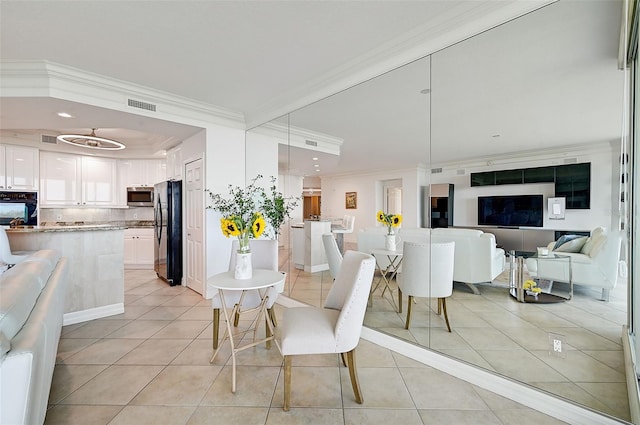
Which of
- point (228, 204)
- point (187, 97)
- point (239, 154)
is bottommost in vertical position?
point (228, 204)

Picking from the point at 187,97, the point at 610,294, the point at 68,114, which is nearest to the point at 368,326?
the point at 610,294

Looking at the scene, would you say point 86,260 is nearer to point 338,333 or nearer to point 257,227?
point 257,227

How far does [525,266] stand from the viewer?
80.0 inches

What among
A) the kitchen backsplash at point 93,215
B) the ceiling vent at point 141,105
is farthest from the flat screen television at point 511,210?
the kitchen backsplash at point 93,215

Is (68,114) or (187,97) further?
(187,97)

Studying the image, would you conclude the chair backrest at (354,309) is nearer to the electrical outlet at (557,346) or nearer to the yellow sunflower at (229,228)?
the yellow sunflower at (229,228)

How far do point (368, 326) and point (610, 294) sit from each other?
1.84 metres

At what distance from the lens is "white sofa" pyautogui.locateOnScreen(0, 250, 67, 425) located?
1029 millimetres

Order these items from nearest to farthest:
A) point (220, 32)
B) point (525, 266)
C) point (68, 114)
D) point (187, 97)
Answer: point (525, 266) → point (220, 32) → point (68, 114) → point (187, 97)

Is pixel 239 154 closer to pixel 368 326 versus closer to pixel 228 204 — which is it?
pixel 228 204

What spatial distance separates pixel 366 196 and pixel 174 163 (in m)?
4.01

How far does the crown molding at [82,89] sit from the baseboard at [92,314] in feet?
7.92

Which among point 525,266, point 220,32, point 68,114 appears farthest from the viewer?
point 68,114

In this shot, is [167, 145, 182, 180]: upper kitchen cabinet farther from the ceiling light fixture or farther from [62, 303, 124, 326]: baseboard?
[62, 303, 124, 326]: baseboard
